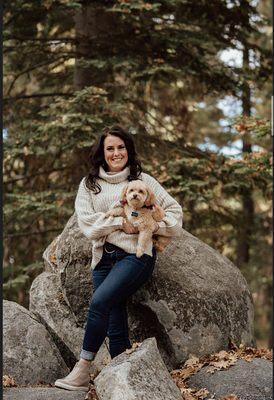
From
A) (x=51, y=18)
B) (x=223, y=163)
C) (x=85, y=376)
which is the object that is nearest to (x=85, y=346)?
(x=85, y=376)

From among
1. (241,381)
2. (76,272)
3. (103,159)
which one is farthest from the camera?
(76,272)

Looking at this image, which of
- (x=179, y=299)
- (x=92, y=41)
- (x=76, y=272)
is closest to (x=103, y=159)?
(x=76, y=272)

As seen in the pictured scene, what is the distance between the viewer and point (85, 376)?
5.95m

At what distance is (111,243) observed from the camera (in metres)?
6.16

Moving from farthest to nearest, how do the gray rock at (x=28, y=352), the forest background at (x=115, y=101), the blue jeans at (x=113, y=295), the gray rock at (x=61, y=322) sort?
the forest background at (x=115, y=101) → the gray rock at (x=61, y=322) → the gray rock at (x=28, y=352) → the blue jeans at (x=113, y=295)

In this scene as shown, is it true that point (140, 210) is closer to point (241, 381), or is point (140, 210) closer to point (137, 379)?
point (137, 379)

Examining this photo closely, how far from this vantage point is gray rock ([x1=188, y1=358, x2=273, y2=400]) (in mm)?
6172

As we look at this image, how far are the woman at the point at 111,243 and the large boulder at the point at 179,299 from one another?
81 centimetres

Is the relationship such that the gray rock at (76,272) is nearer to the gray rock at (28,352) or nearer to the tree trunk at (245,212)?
the gray rock at (28,352)

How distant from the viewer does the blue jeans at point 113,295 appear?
5.83 metres

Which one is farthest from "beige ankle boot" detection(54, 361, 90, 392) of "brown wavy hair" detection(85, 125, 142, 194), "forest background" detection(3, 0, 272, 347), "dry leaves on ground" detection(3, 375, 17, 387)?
"forest background" detection(3, 0, 272, 347)

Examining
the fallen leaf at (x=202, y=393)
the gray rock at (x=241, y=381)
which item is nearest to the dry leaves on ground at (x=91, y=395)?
the fallen leaf at (x=202, y=393)

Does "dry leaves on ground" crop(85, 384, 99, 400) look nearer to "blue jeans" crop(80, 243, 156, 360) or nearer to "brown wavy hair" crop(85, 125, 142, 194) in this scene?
"blue jeans" crop(80, 243, 156, 360)

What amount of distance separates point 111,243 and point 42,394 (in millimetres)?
1580
